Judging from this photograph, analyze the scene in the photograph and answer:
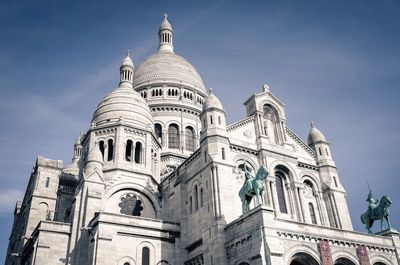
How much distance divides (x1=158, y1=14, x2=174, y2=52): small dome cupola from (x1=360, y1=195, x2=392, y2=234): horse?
45904 mm

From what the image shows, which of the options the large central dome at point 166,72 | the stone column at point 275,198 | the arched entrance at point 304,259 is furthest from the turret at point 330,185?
the large central dome at point 166,72

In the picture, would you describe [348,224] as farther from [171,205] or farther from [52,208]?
[52,208]

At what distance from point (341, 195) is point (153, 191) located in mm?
18507

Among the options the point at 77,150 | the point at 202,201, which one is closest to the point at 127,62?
the point at 77,150

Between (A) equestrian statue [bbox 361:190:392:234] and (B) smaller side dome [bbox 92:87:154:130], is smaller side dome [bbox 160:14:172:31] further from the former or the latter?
(A) equestrian statue [bbox 361:190:392:234]

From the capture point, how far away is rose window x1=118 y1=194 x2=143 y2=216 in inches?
1476

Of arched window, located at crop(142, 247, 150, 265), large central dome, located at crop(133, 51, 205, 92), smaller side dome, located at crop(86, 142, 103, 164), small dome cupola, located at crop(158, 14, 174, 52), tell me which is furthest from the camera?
small dome cupola, located at crop(158, 14, 174, 52)

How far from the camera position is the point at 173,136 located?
181 ft

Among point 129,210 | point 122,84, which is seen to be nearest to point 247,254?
point 129,210

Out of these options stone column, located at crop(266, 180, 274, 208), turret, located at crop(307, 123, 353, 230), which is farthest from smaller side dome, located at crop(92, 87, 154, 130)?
turret, located at crop(307, 123, 353, 230)

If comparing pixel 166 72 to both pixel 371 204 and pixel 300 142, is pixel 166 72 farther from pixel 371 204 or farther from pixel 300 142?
pixel 371 204

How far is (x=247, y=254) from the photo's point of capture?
26.5 meters

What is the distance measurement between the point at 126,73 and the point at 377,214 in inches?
1348

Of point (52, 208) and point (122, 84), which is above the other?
point (122, 84)
